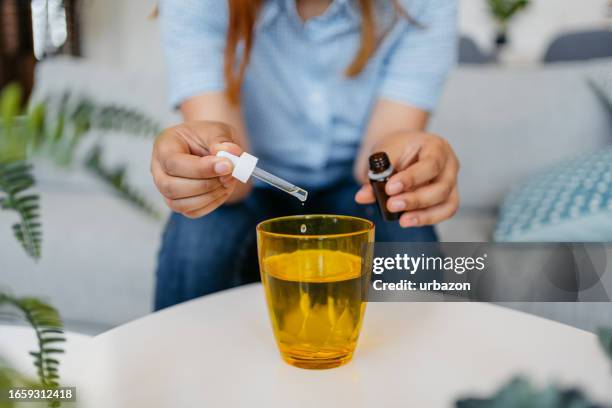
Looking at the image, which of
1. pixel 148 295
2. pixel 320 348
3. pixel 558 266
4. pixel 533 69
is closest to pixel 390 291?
pixel 320 348

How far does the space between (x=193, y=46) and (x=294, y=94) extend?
18 cm

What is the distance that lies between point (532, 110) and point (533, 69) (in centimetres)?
15

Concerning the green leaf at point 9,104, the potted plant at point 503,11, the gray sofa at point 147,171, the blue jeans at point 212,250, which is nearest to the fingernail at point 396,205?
the blue jeans at point 212,250

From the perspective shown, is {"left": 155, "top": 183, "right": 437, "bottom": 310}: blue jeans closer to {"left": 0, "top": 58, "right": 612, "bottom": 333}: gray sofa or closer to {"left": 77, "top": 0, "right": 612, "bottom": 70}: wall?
{"left": 0, "top": 58, "right": 612, "bottom": 333}: gray sofa

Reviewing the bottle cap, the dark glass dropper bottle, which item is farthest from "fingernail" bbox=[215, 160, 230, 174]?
the dark glass dropper bottle

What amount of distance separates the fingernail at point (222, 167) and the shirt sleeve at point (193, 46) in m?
0.40

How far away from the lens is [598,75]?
1231 millimetres

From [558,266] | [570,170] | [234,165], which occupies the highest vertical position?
[234,165]

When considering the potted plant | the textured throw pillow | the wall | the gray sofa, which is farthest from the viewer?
the wall

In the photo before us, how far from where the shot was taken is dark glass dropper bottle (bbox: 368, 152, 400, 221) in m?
0.50

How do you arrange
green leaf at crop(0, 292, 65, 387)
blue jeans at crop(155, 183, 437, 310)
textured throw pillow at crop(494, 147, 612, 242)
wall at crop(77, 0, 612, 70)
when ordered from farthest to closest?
wall at crop(77, 0, 612, 70) < textured throw pillow at crop(494, 147, 612, 242) < blue jeans at crop(155, 183, 437, 310) < green leaf at crop(0, 292, 65, 387)

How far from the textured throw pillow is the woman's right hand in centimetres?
56

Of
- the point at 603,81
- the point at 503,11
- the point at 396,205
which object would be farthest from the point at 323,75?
the point at 503,11

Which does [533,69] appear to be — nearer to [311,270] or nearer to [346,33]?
[346,33]
